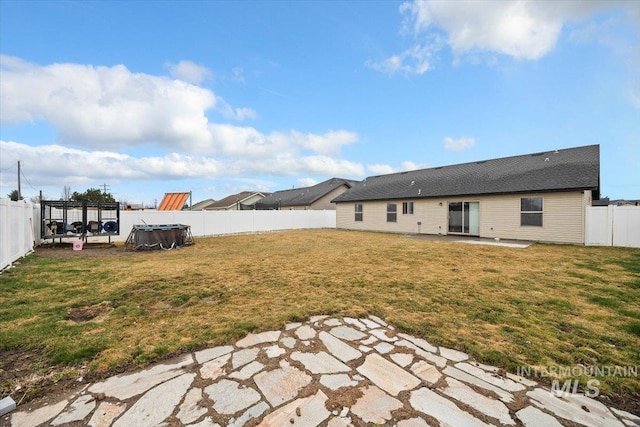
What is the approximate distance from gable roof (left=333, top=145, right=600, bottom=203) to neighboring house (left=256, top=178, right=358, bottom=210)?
7.79 meters

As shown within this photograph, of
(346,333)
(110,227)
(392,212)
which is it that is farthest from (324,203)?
(346,333)

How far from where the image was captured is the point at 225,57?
12.2 metres

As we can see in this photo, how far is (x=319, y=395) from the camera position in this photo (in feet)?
7.18

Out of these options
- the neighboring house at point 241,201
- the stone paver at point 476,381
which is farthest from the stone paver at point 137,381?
the neighboring house at point 241,201

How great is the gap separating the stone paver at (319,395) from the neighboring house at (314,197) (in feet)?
82.4

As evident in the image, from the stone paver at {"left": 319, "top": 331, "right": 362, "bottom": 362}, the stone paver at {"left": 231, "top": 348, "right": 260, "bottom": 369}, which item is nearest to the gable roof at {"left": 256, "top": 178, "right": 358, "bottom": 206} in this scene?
the stone paver at {"left": 319, "top": 331, "right": 362, "bottom": 362}

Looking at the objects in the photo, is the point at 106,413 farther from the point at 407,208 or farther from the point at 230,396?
the point at 407,208

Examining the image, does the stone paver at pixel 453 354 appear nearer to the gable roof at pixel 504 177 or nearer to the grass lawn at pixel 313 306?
the grass lawn at pixel 313 306

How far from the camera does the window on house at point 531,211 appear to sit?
12.2m

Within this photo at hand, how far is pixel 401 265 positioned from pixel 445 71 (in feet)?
34.0

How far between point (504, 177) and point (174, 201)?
765 inches

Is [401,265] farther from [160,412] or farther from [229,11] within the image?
[229,11]

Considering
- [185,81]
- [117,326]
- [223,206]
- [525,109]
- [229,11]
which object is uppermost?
[229,11]

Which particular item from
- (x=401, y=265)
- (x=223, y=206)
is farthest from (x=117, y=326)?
(x=223, y=206)
